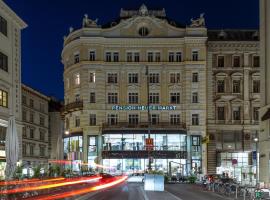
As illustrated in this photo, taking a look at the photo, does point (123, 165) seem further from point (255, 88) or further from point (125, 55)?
point (255, 88)

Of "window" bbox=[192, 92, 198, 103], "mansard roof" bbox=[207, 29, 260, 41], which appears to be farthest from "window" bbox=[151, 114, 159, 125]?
"mansard roof" bbox=[207, 29, 260, 41]

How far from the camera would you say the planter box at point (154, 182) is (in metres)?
44.5

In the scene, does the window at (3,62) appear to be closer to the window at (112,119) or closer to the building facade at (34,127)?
the building facade at (34,127)

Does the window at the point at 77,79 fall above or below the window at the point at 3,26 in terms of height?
below

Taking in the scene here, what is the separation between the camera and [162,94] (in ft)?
292

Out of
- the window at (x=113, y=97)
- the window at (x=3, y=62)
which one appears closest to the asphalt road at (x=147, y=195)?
the window at (x=3, y=62)

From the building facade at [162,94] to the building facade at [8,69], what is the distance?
108 feet

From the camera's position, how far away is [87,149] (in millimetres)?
87312

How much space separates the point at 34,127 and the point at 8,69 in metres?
39.9

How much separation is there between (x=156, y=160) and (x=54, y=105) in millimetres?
28746

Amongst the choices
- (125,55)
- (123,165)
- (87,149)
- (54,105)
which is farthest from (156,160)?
(54,105)

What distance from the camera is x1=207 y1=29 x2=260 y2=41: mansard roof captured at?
89500 millimetres

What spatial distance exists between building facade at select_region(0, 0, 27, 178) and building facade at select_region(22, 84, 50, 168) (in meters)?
28.9

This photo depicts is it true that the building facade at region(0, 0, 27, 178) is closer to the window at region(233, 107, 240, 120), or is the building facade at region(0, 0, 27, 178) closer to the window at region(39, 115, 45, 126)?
the window at region(39, 115, 45, 126)
